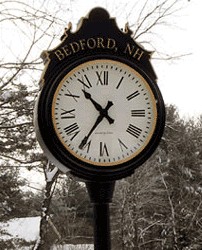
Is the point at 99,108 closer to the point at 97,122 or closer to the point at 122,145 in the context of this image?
the point at 97,122

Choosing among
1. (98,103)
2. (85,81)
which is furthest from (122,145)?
(85,81)

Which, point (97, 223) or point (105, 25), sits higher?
point (105, 25)

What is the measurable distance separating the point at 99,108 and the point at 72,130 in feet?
0.46

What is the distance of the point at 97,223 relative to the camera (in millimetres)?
1957

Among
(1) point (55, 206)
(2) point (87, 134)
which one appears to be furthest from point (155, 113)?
(1) point (55, 206)

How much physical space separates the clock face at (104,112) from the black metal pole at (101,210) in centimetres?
13

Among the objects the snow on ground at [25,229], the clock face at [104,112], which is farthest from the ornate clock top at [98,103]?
the snow on ground at [25,229]

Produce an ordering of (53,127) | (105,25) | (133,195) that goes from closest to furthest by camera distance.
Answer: (53,127) < (105,25) < (133,195)

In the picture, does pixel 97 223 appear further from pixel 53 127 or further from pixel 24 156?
pixel 24 156

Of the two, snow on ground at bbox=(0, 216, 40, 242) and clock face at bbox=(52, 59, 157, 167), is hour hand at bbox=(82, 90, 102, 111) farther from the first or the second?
snow on ground at bbox=(0, 216, 40, 242)

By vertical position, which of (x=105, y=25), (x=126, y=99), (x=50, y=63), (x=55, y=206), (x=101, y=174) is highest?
Result: (x=55, y=206)

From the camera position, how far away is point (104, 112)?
1.93 metres

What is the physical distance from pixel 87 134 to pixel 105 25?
0.46m

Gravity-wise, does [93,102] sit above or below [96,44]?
below
